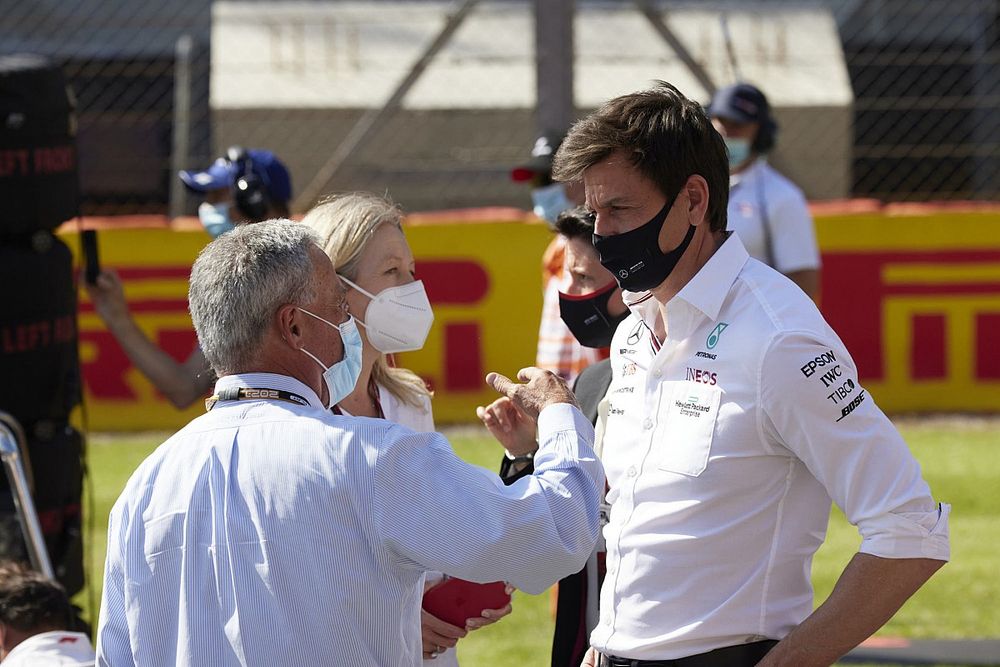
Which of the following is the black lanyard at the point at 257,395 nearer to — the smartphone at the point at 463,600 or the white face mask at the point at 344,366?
the white face mask at the point at 344,366

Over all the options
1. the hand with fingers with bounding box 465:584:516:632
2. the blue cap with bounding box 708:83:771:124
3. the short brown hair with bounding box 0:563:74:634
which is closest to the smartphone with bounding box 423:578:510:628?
the hand with fingers with bounding box 465:584:516:632

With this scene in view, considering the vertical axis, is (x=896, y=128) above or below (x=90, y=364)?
above

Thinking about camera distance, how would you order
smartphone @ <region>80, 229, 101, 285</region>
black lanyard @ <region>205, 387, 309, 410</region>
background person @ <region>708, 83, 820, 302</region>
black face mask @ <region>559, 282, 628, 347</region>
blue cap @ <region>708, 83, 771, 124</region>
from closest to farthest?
black lanyard @ <region>205, 387, 309, 410</region>, black face mask @ <region>559, 282, 628, 347</region>, smartphone @ <region>80, 229, 101, 285</region>, background person @ <region>708, 83, 820, 302</region>, blue cap @ <region>708, 83, 771, 124</region>

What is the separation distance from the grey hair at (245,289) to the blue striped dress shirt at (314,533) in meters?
0.07

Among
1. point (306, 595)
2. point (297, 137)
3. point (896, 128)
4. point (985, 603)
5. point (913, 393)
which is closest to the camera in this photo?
point (306, 595)

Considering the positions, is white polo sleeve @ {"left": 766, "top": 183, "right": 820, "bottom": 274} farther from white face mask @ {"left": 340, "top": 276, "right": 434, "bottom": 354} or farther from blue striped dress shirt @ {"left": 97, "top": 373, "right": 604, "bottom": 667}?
blue striped dress shirt @ {"left": 97, "top": 373, "right": 604, "bottom": 667}

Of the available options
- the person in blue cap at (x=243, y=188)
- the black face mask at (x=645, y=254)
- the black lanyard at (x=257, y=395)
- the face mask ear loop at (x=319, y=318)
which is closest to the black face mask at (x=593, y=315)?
the black face mask at (x=645, y=254)

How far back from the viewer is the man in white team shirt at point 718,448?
2328 mm

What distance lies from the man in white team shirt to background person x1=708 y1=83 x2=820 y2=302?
10.9 feet

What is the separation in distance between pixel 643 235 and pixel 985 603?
3.96 meters

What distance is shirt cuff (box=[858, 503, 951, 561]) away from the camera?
2293 mm

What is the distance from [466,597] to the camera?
3016 mm

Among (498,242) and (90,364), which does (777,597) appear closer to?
(498,242)

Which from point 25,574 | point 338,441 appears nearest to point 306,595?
point 338,441
